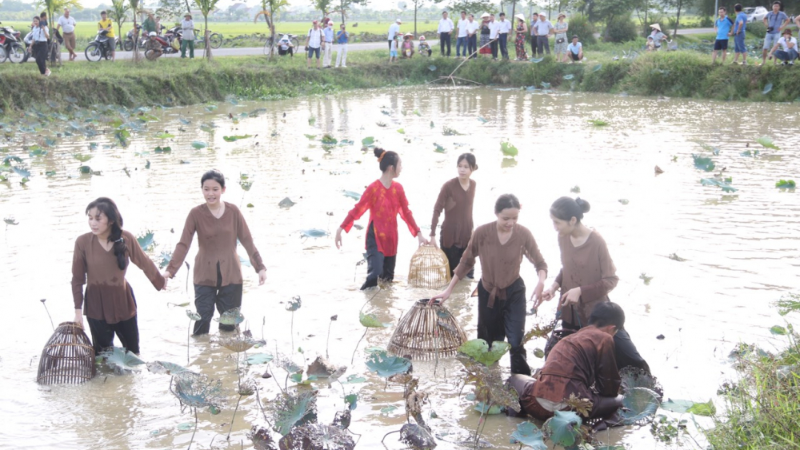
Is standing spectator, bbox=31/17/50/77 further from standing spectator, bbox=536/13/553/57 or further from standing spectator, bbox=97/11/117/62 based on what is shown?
standing spectator, bbox=536/13/553/57

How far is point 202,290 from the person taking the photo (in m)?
5.48

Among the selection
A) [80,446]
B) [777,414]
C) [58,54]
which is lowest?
[80,446]

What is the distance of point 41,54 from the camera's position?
55.6 feet

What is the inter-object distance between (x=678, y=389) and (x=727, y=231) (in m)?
3.94

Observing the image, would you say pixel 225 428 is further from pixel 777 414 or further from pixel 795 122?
pixel 795 122

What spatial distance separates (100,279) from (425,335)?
2067 mm

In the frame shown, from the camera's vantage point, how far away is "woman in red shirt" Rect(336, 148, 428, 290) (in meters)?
6.46

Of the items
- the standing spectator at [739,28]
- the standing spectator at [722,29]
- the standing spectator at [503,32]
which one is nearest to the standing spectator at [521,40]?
the standing spectator at [503,32]

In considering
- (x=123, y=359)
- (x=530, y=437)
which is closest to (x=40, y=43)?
(x=123, y=359)

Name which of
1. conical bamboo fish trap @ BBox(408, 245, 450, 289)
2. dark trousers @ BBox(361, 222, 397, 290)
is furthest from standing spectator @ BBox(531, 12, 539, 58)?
dark trousers @ BBox(361, 222, 397, 290)

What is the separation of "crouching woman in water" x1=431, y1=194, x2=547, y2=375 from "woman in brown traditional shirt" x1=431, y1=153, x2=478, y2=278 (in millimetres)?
1460

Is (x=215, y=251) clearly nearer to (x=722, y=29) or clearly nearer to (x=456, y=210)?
(x=456, y=210)

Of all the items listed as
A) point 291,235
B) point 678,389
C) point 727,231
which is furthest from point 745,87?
point 678,389

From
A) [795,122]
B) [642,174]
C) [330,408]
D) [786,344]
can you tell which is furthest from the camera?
[795,122]
